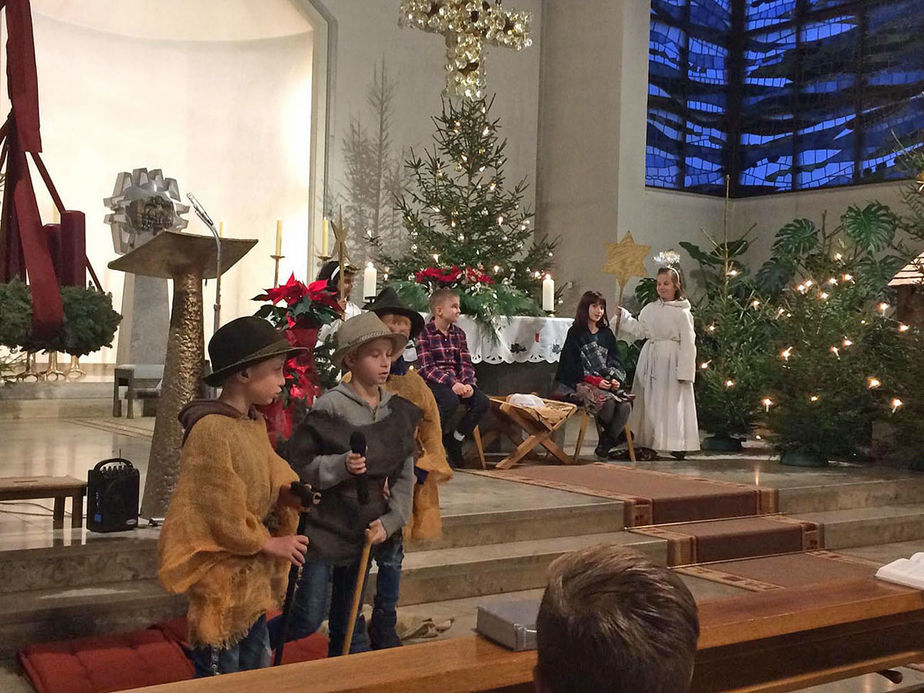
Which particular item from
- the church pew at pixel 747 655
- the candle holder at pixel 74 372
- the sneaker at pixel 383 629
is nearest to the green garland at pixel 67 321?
the sneaker at pixel 383 629

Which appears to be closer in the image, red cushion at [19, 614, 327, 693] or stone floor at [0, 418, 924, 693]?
red cushion at [19, 614, 327, 693]

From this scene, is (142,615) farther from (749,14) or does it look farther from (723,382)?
(749,14)

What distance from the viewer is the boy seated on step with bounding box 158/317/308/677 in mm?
2760

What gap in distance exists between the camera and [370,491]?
11.2 ft

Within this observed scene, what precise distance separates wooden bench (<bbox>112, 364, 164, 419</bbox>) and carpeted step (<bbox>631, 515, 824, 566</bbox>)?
5.46m

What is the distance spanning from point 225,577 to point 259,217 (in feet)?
32.2

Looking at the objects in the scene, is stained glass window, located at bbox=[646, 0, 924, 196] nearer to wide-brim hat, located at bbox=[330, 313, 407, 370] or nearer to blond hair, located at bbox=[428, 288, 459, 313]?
blond hair, located at bbox=[428, 288, 459, 313]

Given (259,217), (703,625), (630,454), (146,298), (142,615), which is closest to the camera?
(703,625)

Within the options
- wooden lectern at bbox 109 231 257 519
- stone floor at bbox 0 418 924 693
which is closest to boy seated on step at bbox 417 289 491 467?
stone floor at bbox 0 418 924 693

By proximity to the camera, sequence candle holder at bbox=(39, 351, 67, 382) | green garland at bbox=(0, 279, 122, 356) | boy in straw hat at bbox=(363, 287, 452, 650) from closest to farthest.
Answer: green garland at bbox=(0, 279, 122, 356) < boy in straw hat at bbox=(363, 287, 452, 650) < candle holder at bbox=(39, 351, 67, 382)

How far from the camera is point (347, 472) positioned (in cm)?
324

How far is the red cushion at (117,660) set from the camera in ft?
10.9

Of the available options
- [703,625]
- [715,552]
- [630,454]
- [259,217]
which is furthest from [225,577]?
[259,217]

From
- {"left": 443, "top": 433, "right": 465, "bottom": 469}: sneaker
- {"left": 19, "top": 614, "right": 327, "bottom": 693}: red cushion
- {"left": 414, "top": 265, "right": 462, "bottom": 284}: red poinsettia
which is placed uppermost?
{"left": 414, "top": 265, "right": 462, "bottom": 284}: red poinsettia
